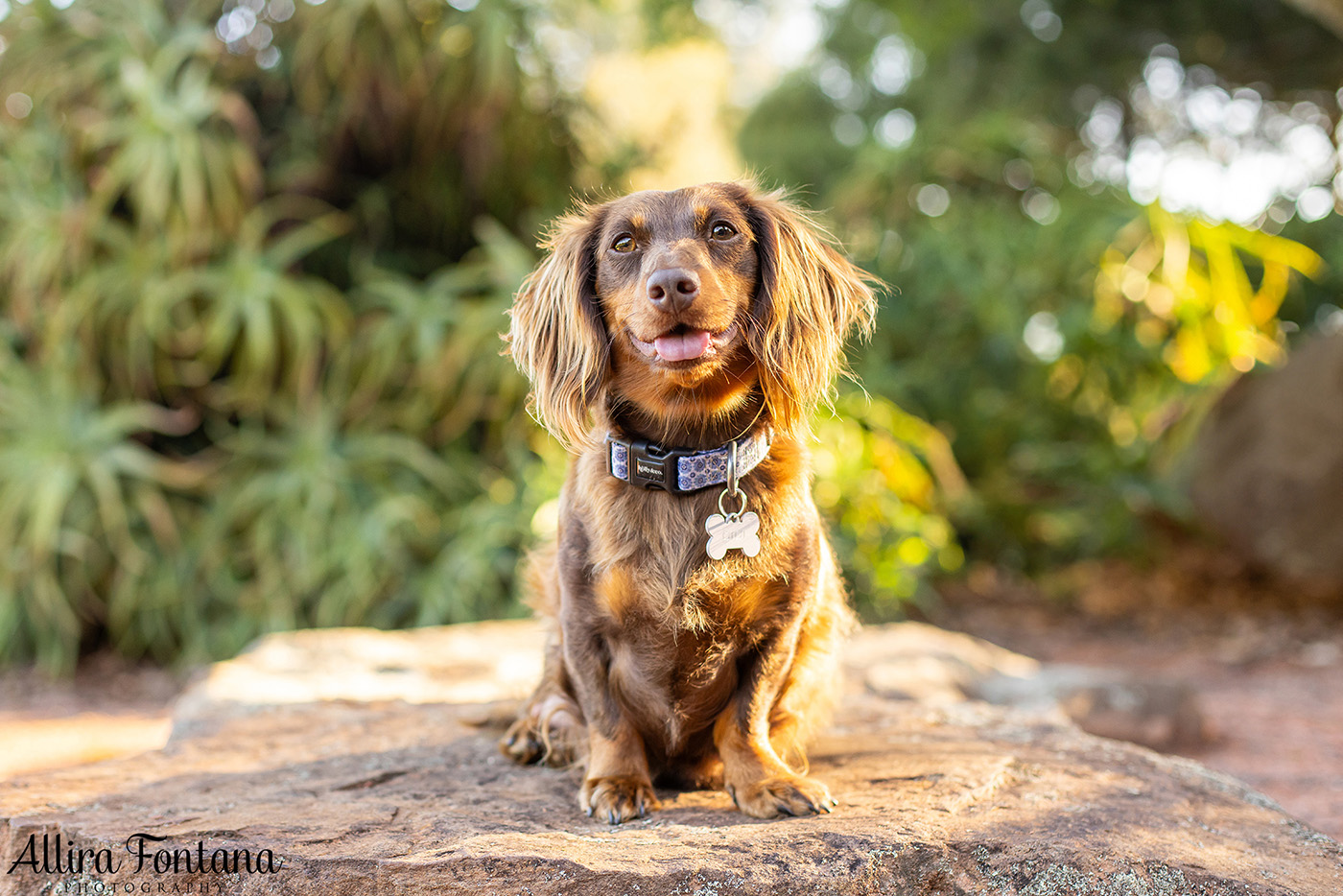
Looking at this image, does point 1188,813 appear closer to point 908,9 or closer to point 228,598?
point 228,598

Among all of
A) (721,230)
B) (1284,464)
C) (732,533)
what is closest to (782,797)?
(732,533)

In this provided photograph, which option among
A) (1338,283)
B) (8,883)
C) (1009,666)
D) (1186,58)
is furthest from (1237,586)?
(8,883)

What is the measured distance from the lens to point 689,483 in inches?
83.2

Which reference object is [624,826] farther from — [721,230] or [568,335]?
[721,230]

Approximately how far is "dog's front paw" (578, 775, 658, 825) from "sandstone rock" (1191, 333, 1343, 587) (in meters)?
5.07

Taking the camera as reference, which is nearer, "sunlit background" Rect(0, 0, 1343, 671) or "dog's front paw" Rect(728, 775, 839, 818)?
"dog's front paw" Rect(728, 775, 839, 818)

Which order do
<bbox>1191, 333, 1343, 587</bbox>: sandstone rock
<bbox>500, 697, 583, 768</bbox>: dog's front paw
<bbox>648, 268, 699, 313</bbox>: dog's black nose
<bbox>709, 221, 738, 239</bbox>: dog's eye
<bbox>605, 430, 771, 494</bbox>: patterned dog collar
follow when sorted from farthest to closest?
<bbox>1191, 333, 1343, 587</bbox>: sandstone rock
<bbox>500, 697, 583, 768</bbox>: dog's front paw
<bbox>709, 221, 738, 239</bbox>: dog's eye
<bbox>605, 430, 771, 494</bbox>: patterned dog collar
<bbox>648, 268, 699, 313</bbox>: dog's black nose

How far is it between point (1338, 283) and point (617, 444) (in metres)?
6.93

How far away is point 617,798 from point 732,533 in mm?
616

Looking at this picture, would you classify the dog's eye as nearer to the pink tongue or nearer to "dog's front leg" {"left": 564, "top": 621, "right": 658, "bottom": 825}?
the pink tongue

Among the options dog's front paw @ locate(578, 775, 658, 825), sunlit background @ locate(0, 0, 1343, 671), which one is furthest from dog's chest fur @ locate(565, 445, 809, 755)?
sunlit background @ locate(0, 0, 1343, 671)

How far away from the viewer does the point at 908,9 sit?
9094 millimetres

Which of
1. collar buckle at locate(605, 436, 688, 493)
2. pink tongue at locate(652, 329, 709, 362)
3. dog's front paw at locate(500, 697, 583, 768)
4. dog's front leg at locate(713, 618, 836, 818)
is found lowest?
dog's front paw at locate(500, 697, 583, 768)

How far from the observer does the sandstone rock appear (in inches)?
223
